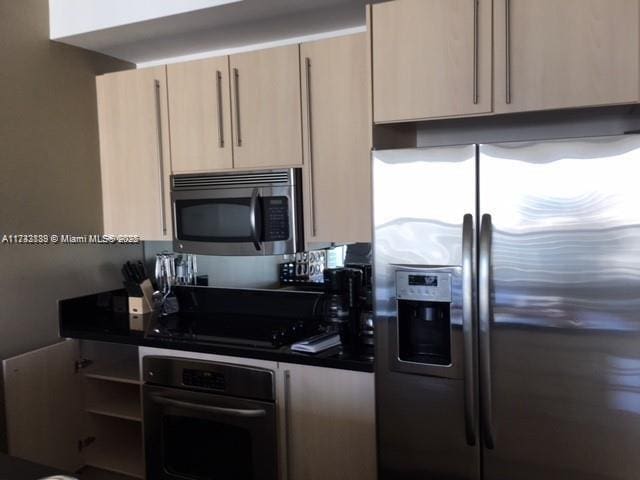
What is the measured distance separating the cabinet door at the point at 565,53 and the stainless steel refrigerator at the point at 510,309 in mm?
225

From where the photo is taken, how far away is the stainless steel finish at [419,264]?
1.85 metres

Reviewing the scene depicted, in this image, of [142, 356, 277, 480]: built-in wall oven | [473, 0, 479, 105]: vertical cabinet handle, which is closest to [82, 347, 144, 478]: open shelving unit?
[142, 356, 277, 480]: built-in wall oven

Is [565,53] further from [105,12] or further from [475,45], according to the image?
[105,12]

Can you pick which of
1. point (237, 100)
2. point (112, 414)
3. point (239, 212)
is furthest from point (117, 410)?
point (237, 100)

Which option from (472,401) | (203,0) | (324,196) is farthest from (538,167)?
(203,0)

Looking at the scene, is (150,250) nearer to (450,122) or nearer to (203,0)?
(203,0)

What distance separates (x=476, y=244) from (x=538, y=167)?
309 mm

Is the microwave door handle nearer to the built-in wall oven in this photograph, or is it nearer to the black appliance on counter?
the black appliance on counter

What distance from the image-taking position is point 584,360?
68.2 inches

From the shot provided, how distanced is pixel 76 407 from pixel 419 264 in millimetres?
1926

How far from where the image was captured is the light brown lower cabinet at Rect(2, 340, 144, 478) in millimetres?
2479

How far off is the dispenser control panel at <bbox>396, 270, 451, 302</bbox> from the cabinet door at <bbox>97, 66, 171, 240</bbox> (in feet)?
4.56

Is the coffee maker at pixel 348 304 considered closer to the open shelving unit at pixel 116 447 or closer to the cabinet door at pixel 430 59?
the cabinet door at pixel 430 59

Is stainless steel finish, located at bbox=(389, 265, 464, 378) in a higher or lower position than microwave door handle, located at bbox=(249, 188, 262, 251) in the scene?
lower
